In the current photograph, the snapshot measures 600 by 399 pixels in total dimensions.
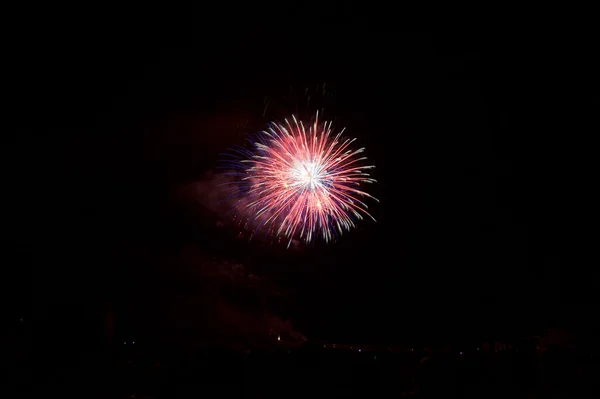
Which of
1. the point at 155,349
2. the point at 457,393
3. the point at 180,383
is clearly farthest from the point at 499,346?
the point at 180,383

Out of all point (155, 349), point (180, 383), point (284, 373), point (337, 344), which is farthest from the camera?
point (337, 344)

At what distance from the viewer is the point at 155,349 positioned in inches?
837

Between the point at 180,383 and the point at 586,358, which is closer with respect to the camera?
the point at 180,383

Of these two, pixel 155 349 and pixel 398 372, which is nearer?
pixel 398 372

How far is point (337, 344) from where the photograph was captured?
2428 centimetres

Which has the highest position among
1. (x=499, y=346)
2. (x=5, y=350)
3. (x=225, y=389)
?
(x=499, y=346)

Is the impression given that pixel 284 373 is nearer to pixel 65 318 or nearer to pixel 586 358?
pixel 65 318

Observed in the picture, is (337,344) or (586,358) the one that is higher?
(337,344)

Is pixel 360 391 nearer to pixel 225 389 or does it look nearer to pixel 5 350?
pixel 225 389

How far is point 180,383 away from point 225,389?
94 centimetres

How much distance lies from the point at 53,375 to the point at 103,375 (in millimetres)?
1156

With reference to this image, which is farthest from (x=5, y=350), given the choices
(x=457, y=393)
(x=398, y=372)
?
(x=457, y=393)

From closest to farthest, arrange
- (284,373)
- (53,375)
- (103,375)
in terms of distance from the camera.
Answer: (53,375), (103,375), (284,373)

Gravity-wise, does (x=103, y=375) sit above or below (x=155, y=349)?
below
